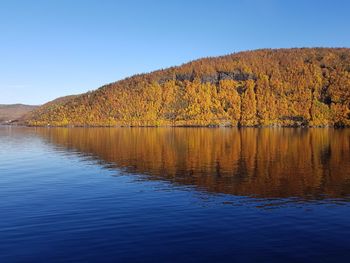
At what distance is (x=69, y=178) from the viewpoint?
42.7m

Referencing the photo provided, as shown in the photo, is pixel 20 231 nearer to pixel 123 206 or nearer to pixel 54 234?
pixel 54 234

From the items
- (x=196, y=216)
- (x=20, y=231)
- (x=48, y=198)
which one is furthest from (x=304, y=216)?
(x=48, y=198)

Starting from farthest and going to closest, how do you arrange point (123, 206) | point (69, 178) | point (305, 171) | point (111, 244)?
point (305, 171)
point (69, 178)
point (123, 206)
point (111, 244)

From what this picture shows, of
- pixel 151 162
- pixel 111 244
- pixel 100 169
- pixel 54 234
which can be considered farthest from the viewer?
pixel 151 162

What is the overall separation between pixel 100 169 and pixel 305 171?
27708 millimetres

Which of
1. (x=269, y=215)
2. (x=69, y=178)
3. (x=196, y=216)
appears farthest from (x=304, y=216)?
(x=69, y=178)

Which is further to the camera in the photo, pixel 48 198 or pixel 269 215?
pixel 48 198

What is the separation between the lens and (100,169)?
5022cm

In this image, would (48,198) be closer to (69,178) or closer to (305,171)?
(69,178)

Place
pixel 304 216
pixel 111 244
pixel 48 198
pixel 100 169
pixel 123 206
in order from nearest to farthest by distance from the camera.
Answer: pixel 111 244 < pixel 304 216 < pixel 123 206 < pixel 48 198 < pixel 100 169

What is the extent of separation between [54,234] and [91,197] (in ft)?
34.1

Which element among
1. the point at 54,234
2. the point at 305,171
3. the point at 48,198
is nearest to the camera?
the point at 54,234

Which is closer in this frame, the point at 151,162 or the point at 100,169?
the point at 100,169

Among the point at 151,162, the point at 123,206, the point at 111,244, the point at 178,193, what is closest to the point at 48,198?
the point at 123,206
